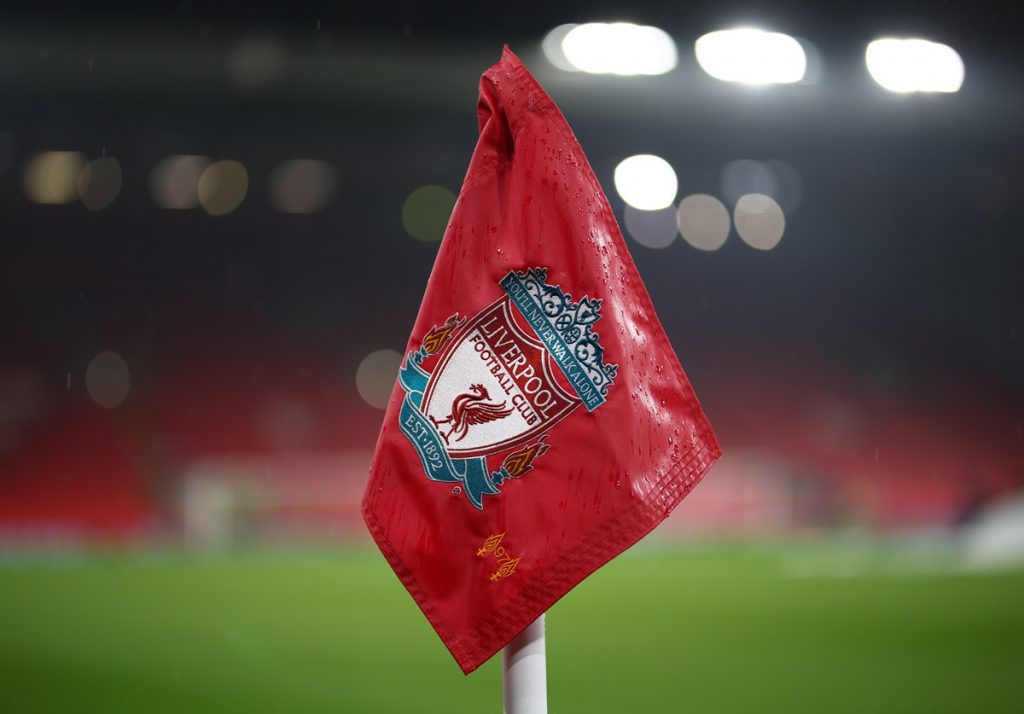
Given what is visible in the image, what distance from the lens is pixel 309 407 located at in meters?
12.8

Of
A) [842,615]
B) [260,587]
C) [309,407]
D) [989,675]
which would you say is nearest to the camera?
[989,675]

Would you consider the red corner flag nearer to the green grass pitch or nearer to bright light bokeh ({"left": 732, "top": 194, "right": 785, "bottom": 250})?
the green grass pitch

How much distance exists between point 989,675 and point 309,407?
10.3m

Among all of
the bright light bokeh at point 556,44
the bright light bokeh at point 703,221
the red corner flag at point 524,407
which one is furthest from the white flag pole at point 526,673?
the bright light bokeh at point 703,221

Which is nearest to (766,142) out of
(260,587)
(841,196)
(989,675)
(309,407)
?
(841,196)

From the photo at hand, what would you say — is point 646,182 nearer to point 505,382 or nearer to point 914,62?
point 914,62

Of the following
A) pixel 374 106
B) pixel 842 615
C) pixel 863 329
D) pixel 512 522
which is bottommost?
pixel 512 522

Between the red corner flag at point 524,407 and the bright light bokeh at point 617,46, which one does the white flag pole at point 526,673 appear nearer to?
the red corner flag at point 524,407

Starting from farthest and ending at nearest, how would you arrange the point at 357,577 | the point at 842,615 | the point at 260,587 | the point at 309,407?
1. the point at 309,407
2. the point at 357,577
3. the point at 260,587
4. the point at 842,615

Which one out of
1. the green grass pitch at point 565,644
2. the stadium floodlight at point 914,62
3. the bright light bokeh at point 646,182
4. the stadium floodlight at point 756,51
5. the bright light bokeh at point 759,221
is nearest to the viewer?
the green grass pitch at point 565,644

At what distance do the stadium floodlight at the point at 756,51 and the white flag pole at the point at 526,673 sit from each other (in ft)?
24.5

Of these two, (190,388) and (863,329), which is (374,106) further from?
(863,329)

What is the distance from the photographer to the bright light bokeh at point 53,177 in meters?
12.0

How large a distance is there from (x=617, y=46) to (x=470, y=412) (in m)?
7.19
